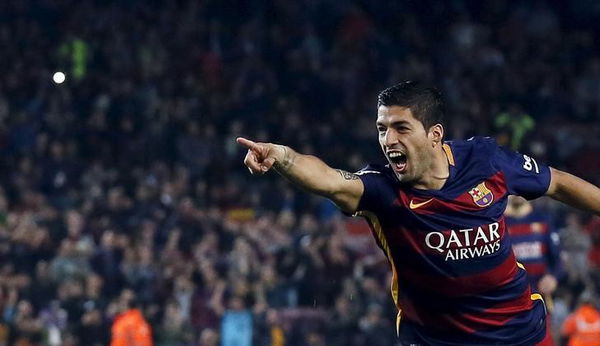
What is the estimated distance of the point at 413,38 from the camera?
18547mm

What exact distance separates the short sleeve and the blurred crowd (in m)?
6.93

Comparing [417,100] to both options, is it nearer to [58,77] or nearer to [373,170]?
[373,170]

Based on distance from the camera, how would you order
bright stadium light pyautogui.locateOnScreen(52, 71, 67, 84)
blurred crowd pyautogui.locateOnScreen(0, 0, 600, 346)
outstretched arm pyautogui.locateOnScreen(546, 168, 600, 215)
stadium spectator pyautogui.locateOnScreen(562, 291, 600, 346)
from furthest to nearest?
1. bright stadium light pyautogui.locateOnScreen(52, 71, 67, 84)
2. blurred crowd pyautogui.locateOnScreen(0, 0, 600, 346)
3. stadium spectator pyautogui.locateOnScreen(562, 291, 600, 346)
4. outstretched arm pyautogui.locateOnScreen(546, 168, 600, 215)

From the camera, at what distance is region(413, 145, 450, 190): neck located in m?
5.06

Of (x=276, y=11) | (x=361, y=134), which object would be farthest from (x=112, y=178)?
(x=276, y=11)

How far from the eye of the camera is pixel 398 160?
4.91m

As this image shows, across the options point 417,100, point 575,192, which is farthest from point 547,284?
point 417,100

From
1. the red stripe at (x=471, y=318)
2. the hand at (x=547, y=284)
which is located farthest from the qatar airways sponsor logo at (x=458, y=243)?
the hand at (x=547, y=284)

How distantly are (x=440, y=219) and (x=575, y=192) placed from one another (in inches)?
27.7

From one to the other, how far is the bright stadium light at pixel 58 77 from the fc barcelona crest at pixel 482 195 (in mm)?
10701

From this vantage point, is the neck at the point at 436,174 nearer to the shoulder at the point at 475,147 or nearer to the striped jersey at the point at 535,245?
the shoulder at the point at 475,147

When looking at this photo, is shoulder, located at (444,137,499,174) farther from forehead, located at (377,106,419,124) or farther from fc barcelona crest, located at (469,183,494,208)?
forehead, located at (377,106,419,124)

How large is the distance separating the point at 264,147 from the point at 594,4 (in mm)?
15724

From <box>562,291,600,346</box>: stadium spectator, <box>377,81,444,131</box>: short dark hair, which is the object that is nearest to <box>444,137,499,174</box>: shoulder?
<box>377,81,444,131</box>: short dark hair
